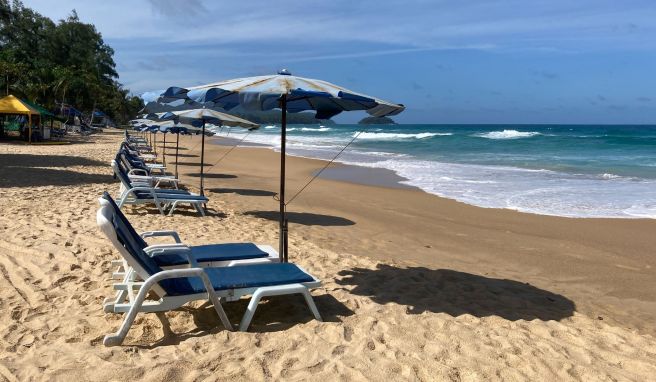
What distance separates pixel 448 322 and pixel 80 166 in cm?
1308

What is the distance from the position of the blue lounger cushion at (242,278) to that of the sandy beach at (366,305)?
0.30 meters

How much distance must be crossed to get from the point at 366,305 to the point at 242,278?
1.07m

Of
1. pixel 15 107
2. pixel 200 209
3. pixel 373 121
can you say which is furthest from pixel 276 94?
pixel 15 107

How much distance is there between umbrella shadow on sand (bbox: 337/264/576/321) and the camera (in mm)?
4320

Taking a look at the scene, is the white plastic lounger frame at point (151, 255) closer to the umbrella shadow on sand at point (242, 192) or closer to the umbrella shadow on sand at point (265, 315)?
the umbrella shadow on sand at point (265, 315)

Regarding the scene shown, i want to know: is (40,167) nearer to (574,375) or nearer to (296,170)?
(296,170)

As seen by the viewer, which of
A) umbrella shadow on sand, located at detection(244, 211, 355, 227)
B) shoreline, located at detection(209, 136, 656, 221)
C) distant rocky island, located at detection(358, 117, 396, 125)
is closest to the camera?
distant rocky island, located at detection(358, 117, 396, 125)

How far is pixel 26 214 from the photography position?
7027 millimetres

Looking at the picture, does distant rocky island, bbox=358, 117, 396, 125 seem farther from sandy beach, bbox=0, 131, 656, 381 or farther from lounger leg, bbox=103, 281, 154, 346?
lounger leg, bbox=103, 281, 154, 346

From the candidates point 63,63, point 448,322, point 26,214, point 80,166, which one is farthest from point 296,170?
point 63,63

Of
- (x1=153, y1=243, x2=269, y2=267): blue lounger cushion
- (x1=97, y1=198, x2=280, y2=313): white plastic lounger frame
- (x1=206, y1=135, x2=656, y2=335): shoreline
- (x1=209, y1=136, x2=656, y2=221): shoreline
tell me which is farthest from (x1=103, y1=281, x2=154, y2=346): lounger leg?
(x1=209, y1=136, x2=656, y2=221): shoreline

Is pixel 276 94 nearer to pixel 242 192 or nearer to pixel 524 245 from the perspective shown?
pixel 524 245

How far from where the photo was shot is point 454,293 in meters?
4.77

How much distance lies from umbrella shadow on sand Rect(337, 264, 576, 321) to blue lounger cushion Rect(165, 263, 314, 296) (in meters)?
0.84
